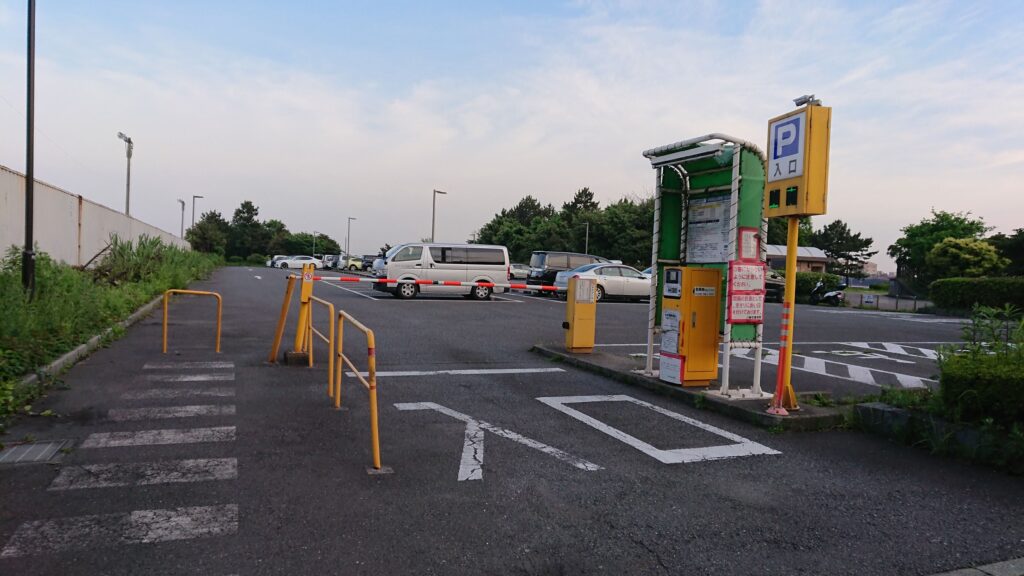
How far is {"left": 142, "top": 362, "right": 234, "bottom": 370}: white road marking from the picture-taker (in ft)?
27.5

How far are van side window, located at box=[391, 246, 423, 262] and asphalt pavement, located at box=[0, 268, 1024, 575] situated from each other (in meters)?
13.9

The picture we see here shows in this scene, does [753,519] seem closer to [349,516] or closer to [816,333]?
[349,516]

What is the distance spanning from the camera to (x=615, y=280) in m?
24.6

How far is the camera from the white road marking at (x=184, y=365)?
837 centimetres

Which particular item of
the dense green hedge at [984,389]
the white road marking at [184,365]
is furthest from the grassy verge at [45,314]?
the dense green hedge at [984,389]

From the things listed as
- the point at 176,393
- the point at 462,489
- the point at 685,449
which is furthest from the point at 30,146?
the point at 685,449

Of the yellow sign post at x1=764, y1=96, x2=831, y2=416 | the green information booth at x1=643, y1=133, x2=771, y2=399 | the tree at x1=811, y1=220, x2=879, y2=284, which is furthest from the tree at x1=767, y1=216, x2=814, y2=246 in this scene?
the yellow sign post at x1=764, y1=96, x2=831, y2=416

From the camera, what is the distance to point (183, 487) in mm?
4199

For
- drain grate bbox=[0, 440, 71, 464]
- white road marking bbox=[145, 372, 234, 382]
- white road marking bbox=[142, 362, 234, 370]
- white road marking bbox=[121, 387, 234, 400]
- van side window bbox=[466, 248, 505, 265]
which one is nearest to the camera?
drain grate bbox=[0, 440, 71, 464]

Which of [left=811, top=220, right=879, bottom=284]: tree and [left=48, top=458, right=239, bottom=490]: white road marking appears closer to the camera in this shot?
[left=48, top=458, right=239, bottom=490]: white road marking

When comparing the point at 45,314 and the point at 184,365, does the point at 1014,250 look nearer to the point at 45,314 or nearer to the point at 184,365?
the point at 184,365

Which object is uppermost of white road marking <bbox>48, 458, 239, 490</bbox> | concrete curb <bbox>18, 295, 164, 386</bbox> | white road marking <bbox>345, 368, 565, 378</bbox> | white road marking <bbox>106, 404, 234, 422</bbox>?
concrete curb <bbox>18, 295, 164, 386</bbox>

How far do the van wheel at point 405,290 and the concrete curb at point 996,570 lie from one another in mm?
19304

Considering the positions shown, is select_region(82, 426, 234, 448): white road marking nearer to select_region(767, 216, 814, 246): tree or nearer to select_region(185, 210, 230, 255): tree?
select_region(767, 216, 814, 246): tree
